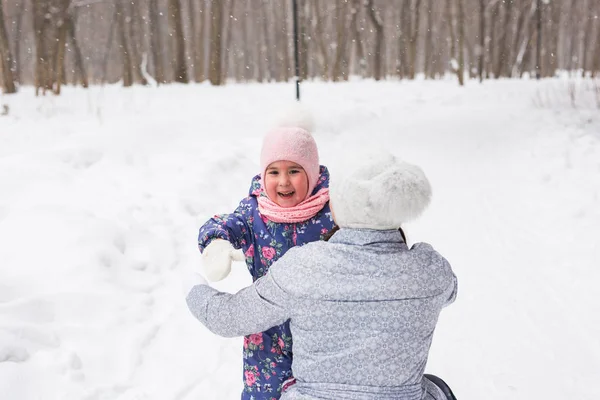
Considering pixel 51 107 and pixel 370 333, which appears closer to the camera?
pixel 370 333

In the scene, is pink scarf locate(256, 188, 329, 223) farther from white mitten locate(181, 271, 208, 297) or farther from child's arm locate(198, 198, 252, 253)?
white mitten locate(181, 271, 208, 297)

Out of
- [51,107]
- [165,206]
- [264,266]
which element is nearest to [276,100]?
[51,107]

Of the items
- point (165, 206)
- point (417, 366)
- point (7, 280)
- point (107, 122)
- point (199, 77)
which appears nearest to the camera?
point (417, 366)

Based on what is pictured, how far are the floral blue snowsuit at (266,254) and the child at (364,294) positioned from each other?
711mm

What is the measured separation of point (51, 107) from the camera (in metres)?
10.2

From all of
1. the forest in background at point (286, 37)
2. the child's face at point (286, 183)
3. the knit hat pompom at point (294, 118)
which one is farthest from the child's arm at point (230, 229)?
the forest in background at point (286, 37)

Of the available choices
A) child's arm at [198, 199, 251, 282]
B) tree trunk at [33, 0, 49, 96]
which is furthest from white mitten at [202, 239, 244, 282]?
tree trunk at [33, 0, 49, 96]

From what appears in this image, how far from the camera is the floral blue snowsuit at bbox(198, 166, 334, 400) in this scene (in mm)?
2373

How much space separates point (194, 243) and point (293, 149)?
3309 millimetres

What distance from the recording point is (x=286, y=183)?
241 centimetres

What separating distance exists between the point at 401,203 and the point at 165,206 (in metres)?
4.79

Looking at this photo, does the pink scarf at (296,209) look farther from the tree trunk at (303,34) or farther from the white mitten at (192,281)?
the tree trunk at (303,34)

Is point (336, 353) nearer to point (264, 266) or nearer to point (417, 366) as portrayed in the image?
point (417, 366)

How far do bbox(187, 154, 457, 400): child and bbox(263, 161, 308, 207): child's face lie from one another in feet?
2.51
